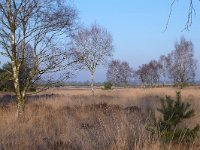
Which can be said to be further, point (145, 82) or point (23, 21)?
point (145, 82)

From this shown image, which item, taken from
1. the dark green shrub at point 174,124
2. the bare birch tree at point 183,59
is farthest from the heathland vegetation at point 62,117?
the bare birch tree at point 183,59

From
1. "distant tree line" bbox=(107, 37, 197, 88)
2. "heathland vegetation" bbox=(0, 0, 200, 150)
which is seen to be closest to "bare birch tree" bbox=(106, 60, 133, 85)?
"distant tree line" bbox=(107, 37, 197, 88)

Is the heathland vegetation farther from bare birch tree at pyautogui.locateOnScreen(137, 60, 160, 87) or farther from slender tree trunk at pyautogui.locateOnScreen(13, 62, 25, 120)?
bare birch tree at pyautogui.locateOnScreen(137, 60, 160, 87)

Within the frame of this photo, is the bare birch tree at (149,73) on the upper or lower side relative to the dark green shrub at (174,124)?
upper

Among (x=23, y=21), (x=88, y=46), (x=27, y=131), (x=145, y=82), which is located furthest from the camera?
(x=145, y=82)

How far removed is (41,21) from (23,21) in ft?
2.04

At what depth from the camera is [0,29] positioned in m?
14.2

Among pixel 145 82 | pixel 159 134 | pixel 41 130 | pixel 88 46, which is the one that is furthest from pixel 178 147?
pixel 145 82

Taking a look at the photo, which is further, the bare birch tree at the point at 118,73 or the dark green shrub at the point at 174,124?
the bare birch tree at the point at 118,73

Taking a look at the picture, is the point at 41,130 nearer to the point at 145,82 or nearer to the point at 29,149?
the point at 29,149

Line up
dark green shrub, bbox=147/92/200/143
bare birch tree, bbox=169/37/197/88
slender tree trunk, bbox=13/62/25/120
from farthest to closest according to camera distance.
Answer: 1. bare birch tree, bbox=169/37/197/88
2. slender tree trunk, bbox=13/62/25/120
3. dark green shrub, bbox=147/92/200/143

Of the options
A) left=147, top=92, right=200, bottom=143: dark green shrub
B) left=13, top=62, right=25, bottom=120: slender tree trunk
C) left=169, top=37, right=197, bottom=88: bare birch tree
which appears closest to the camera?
left=147, top=92, right=200, bottom=143: dark green shrub

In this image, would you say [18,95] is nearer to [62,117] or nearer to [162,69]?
[62,117]

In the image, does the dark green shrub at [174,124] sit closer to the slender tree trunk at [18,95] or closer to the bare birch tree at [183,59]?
the slender tree trunk at [18,95]
